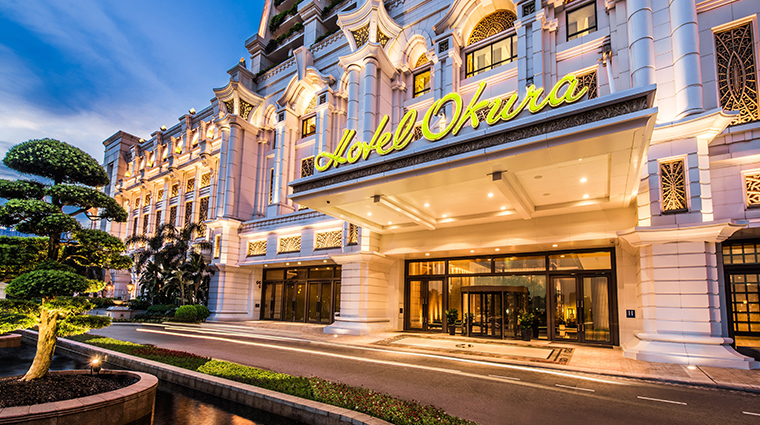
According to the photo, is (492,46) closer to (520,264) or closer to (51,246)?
(520,264)

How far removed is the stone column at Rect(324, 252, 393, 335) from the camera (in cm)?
2016

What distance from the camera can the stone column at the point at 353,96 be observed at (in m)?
23.5

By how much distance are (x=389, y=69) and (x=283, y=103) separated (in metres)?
8.76

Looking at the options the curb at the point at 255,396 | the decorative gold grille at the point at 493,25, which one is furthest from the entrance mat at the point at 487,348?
the decorative gold grille at the point at 493,25

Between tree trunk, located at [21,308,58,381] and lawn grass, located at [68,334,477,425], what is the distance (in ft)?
9.25

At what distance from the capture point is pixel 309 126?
1129 inches

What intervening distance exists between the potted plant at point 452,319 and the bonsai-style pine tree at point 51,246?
1480cm

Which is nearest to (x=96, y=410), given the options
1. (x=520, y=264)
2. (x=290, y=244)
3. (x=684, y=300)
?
(x=684, y=300)

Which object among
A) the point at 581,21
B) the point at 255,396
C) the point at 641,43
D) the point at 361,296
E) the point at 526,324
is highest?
the point at 581,21

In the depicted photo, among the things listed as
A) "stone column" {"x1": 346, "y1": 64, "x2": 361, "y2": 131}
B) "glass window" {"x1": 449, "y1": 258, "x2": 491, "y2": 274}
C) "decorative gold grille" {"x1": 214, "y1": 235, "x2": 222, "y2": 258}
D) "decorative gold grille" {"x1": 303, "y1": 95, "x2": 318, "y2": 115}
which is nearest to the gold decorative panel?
"glass window" {"x1": 449, "y1": 258, "x2": 491, "y2": 274}

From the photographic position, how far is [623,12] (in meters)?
16.5

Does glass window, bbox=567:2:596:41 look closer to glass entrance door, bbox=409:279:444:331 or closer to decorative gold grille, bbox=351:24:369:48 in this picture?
decorative gold grille, bbox=351:24:369:48

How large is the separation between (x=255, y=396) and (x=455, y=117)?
29.4 feet

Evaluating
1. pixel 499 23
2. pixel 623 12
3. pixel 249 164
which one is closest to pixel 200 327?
pixel 249 164
